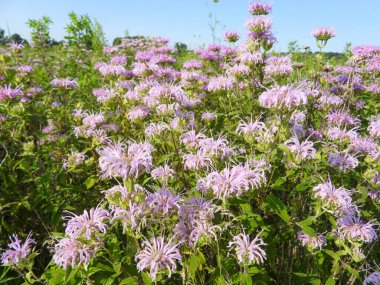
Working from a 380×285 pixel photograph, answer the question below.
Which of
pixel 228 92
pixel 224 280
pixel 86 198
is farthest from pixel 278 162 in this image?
pixel 86 198

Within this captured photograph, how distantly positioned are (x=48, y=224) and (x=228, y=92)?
2.40 m

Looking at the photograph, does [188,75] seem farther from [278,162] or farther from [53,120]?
[278,162]

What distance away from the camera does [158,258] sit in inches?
63.5

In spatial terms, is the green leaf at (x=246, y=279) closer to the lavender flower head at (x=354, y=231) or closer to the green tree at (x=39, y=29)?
the lavender flower head at (x=354, y=231)

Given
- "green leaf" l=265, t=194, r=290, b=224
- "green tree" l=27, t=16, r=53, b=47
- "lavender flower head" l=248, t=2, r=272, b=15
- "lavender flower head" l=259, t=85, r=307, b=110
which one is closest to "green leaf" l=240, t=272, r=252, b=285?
"green leaf" l=265, t=194, r=290, b=224

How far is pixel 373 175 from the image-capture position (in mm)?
2396

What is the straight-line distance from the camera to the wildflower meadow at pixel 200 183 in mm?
1740

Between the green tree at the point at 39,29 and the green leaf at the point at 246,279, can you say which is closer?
the green leaf at the point at 246,279

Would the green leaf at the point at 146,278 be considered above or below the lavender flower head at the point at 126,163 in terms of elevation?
below

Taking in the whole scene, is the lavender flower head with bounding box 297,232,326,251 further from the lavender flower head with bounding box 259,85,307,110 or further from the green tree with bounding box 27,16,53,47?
the green tree with bounding box 27,16,53,47

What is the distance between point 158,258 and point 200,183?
0.54m

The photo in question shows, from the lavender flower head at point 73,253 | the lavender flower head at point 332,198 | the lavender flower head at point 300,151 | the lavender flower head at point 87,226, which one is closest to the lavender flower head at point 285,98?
the lavender flower head at point 300,151

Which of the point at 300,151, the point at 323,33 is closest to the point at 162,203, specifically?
the point at 300,151

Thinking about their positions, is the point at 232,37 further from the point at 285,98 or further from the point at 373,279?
the point at 373,279
